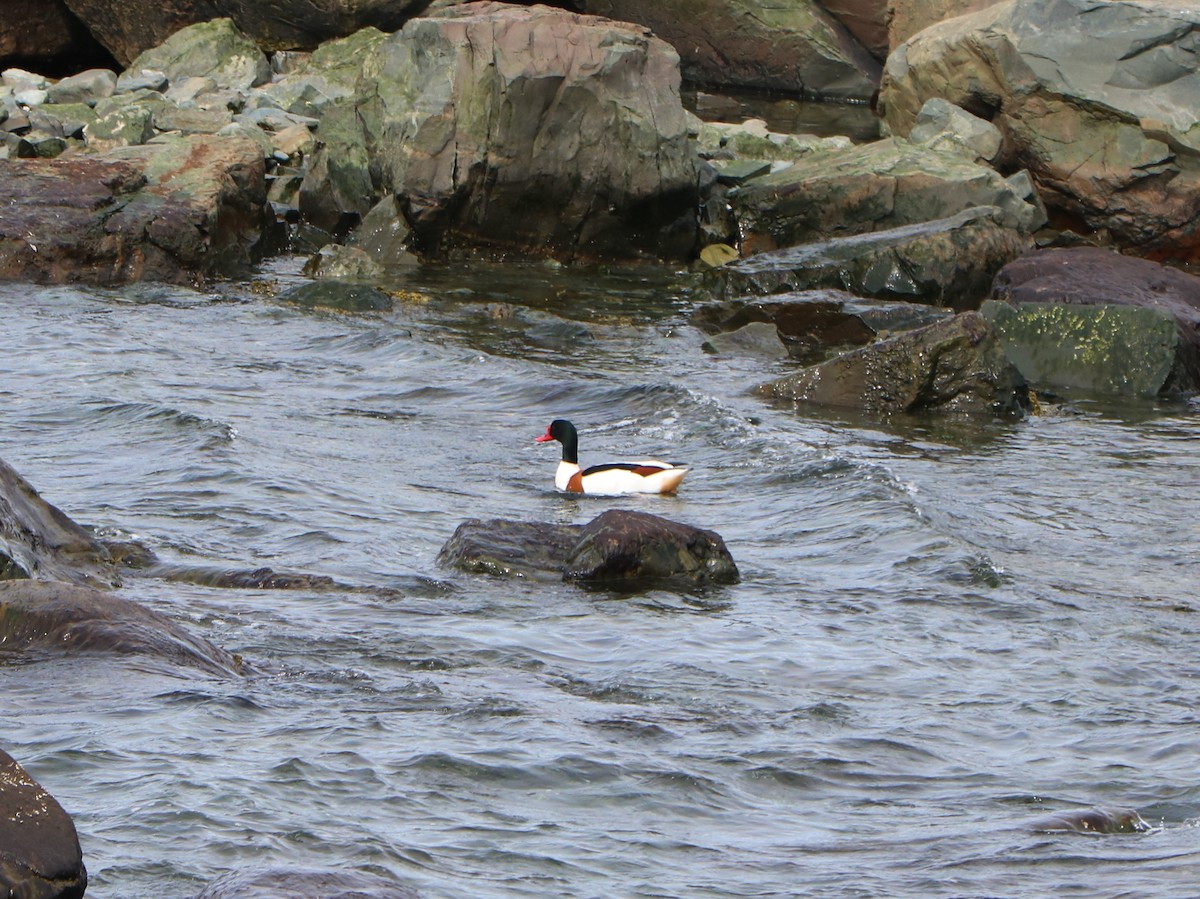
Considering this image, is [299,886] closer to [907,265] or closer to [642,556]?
[642,556]

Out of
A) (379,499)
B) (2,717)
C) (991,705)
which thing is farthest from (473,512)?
(2,717)

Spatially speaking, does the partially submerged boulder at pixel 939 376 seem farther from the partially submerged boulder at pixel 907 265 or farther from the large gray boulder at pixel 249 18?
the large gray boulder at pixel 249 18

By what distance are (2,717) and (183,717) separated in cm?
54

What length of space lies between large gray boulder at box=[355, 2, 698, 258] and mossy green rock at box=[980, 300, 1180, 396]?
473 centimetres

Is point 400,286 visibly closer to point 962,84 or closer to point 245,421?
point 245,421

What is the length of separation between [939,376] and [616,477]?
3.49 metres

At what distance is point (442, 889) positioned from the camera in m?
4.49

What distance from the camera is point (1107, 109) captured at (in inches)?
746

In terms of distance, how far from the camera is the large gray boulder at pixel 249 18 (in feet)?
80.7

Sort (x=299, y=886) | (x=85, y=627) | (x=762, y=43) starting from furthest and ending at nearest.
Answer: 1. (x=762, y=43)
2. (x=85, y=627)
3. (x=299, y=886)

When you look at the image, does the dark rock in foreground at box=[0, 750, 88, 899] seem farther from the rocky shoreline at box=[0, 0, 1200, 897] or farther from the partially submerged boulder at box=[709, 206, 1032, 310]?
the partially submerged boulder at box=[709, 206, 1032, 310]

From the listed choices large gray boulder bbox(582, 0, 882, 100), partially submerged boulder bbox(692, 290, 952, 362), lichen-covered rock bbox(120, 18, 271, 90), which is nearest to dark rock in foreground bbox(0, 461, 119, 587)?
partially submerged boulder bbox(692, 290, 952, 362)

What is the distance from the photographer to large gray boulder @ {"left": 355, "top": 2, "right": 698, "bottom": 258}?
17047 mm

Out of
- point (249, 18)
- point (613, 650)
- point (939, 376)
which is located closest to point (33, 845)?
point (613, 650)
